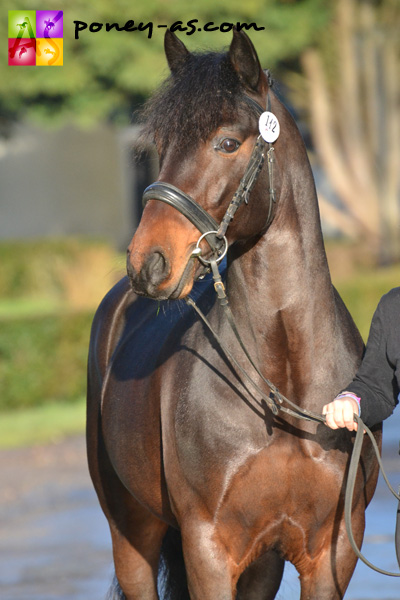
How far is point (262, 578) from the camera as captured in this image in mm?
4379

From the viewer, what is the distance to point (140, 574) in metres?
4.69

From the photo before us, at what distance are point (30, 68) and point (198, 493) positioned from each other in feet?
39.3

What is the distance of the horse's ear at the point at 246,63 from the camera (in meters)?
3.33

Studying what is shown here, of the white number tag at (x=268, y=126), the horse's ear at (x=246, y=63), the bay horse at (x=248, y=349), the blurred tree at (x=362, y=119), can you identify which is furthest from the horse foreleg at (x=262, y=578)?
the blurred tree at (x=362, y=119)

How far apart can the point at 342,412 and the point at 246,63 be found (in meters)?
1.21

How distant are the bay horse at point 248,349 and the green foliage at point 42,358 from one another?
7.55 metres

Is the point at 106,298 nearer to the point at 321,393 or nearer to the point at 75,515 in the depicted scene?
the point at 321,393

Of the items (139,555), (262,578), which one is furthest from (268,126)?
(139,555)

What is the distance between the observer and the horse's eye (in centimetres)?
332

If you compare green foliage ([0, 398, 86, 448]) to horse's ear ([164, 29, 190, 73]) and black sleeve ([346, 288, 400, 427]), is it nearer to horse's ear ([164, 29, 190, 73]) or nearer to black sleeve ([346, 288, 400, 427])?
horse's ear ([164, 29, 190, 73])

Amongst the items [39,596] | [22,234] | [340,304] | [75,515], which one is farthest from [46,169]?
Result: [340,304]

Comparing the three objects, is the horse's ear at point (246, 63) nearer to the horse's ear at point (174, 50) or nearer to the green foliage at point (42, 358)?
the horse's ear at point (174, 50)

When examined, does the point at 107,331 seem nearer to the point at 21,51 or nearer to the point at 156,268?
the point at 156,268

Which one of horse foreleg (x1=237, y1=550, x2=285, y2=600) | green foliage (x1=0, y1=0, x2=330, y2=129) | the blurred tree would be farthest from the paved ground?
the blurred tree
